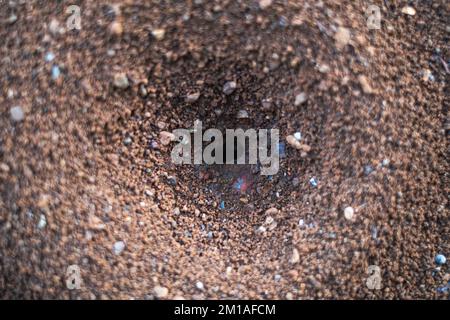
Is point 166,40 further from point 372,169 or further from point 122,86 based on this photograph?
point 372,169

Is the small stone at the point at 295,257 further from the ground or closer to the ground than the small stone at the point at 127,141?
closer to the ground

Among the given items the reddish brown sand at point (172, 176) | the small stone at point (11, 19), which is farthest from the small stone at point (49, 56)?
the small stone at point (11, 19)

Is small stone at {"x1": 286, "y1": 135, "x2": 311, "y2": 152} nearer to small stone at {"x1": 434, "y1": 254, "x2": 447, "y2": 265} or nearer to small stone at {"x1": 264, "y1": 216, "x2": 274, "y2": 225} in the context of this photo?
small stone at {"x1": 264, "y1": 216, "x2": 274, "y2": 225}

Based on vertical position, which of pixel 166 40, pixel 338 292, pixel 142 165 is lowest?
pixel 338 292

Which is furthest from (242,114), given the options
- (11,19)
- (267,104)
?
(11,19)

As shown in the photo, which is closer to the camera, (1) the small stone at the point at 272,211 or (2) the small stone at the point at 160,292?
(2) the small stone at the point at 160,292

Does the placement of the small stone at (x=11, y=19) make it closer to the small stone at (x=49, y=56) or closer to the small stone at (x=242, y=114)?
the small stone at (x=49, y=56)

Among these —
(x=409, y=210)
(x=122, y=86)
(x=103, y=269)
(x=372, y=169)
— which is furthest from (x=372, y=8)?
(x=103, y=269)

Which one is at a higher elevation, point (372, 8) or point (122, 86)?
point (372, 8)
